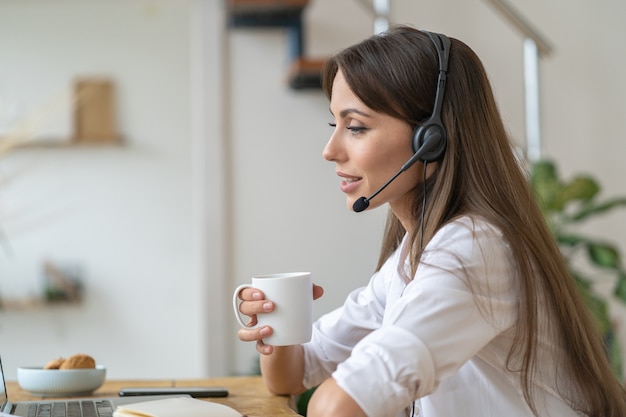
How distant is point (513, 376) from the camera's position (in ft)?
3.53

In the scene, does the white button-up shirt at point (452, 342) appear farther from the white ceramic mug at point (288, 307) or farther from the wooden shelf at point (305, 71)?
the wooden shelf at point (305, 71)

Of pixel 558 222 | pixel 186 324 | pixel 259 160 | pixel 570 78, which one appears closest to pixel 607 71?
pixel 570 78

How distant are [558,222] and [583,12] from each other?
88cm

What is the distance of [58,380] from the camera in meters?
1.25

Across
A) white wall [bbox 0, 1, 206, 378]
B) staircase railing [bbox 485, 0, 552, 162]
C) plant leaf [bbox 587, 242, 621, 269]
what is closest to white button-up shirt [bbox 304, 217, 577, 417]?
plant leaf [bbox 587, 242, 621, 269]

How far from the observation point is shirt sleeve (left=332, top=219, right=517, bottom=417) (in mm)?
863

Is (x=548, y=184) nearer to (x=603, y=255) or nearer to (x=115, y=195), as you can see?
(x=603, y=255)

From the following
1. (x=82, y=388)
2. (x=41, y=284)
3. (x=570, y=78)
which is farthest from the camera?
(x=41, y=284)

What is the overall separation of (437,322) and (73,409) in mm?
490

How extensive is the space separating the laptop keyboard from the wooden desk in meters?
0.12

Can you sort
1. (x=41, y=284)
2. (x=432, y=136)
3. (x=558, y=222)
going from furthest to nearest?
(x=41, y=284), (x=558, y=222), (x=432, y=136)

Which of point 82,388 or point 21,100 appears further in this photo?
point 21,100

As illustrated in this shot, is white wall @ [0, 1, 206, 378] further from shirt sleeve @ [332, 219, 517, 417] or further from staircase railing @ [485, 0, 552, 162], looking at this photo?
shirt sleeve @ [332, 219, 517, 417]

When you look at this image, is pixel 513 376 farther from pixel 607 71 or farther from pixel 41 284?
pixel 41 284
